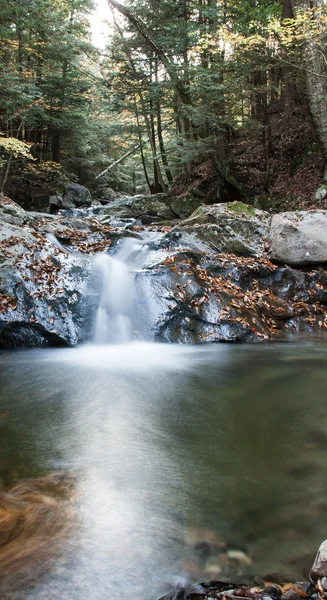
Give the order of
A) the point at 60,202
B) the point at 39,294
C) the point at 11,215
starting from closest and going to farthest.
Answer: the point at 39,294, the point at 11,215, the point at 60,202

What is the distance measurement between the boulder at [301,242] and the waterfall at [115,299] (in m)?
3.20

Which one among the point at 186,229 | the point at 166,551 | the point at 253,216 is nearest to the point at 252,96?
the point at 253,216

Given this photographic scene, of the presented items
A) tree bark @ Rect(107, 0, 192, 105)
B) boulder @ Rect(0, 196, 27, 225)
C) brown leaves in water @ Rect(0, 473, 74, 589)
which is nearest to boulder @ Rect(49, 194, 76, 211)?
boulder @ Rect(0, 196, 27, 225)

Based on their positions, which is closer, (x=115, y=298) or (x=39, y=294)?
(x=39, y=294)

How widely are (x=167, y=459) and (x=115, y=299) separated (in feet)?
14.7

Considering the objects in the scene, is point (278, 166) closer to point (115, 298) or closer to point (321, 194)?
point (321, 194)

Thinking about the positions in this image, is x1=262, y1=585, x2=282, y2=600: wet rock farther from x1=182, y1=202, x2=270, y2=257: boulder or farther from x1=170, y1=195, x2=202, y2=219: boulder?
x1=170, y1=195, x2=202, y2=219: boulder

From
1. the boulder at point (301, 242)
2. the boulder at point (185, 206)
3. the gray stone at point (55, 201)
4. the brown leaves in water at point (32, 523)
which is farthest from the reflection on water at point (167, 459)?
the gray stone at point (55, 201)

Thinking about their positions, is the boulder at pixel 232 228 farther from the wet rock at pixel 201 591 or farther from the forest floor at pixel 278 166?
the wet rock at pixel 201 591

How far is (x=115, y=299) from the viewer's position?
726cm

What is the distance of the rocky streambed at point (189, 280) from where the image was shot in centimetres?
666

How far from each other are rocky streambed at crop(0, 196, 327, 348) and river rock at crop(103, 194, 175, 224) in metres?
5.98

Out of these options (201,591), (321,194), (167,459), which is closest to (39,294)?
(167,459)

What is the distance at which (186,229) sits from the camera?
9477 mm
